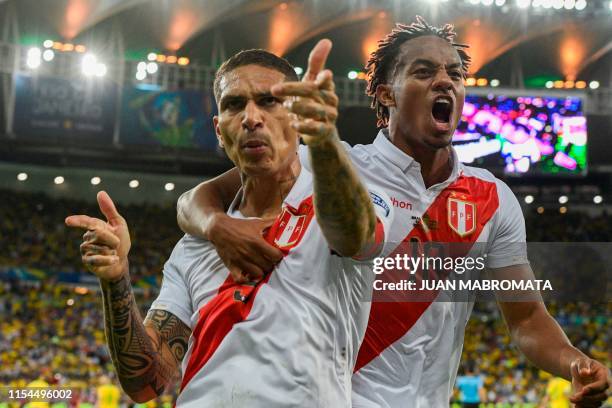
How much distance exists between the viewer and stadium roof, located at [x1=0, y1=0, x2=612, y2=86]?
26.1m

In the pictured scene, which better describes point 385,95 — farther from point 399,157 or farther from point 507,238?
point 507,238

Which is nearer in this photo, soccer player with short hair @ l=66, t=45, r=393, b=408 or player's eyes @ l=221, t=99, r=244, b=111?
soccer player with short hair @ l=66, t=45, r=393, b=408

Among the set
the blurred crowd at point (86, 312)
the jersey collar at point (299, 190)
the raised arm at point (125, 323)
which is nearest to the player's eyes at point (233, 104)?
the jersey collar at point (299, 190)

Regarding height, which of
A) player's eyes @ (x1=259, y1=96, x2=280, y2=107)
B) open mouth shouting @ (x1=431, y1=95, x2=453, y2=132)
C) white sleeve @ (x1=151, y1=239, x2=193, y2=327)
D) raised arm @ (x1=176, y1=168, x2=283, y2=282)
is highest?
open mouth shouting @ (x1=431, y1=95, x2=453, y2=132)

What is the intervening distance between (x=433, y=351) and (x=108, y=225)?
168 centimetres

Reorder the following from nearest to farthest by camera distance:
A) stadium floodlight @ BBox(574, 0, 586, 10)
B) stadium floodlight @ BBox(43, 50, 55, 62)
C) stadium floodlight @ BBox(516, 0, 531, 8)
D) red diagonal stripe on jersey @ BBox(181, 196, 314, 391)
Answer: red diagonal stripe on jersey @ BBox(181, 196, 314, 391)
stadium floodlight @ BBox(43, 50, 55, 62)
stadium floodlight @ BBox(574, 0, 586, 10)
stadium floodlight @ BBox(516, 0, 531, 8)

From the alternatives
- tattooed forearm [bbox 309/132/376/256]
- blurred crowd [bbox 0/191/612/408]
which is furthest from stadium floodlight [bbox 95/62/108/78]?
tattooed forearm [bbox 309/132/376/256]

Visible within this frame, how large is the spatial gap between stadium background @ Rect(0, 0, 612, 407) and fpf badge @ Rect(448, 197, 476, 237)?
54.1 ft

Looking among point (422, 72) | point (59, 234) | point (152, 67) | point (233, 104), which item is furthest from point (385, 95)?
point (59, 234)

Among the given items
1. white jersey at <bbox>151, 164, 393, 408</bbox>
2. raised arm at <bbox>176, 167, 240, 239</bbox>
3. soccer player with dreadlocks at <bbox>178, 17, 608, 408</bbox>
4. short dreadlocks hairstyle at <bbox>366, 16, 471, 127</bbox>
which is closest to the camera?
white jersey at <bbox>151, 164, 393, 408</bbox>

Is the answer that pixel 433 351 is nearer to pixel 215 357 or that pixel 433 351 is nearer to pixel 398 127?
pixel 398 127

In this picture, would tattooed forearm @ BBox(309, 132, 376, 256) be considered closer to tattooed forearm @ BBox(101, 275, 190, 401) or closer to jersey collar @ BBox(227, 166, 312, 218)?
jersey collar @ BBox(227, 166, 312, 218)

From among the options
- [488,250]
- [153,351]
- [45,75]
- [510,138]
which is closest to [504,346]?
[510,138]

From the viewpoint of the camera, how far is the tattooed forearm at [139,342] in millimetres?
2488
